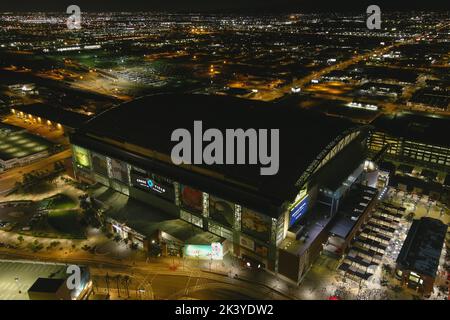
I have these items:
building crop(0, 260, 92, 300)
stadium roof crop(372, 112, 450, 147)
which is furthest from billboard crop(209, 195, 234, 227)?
stadium roof crop(372, 112, 450, 147)

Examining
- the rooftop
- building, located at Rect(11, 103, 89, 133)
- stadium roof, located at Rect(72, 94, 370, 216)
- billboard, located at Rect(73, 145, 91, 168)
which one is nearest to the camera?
the rooftop

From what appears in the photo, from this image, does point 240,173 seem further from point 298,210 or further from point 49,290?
point 49,290

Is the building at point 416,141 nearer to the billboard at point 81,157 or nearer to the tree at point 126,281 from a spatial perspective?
the tree at point 126,281

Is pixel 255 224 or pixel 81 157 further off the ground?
pixel 81 157

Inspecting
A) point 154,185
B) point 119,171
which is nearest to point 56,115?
point 119,171

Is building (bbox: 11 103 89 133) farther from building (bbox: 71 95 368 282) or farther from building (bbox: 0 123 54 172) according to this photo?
building (bbox: 71 95 368 282)

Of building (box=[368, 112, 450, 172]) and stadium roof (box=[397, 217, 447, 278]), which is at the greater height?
building (box=[368, 112, 450, 172])

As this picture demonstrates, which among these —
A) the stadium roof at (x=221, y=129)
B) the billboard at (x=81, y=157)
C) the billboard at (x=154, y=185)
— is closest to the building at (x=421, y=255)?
the stadium roof at (x=221, y=129)
